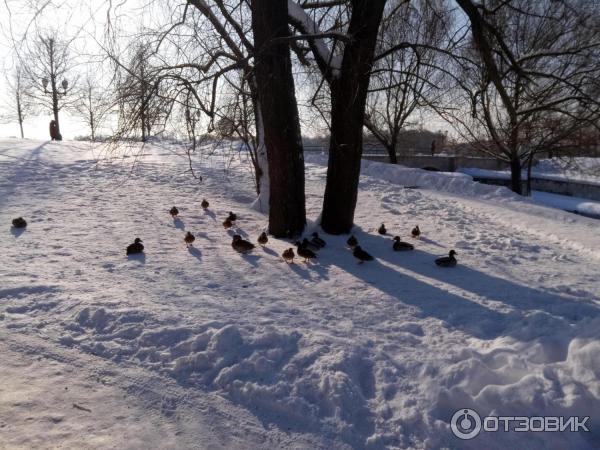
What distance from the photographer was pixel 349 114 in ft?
24.3

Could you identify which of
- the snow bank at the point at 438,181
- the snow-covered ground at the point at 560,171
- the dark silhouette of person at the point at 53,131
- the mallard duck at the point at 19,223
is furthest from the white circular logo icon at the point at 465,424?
the dark silhouette of person at the point at 53,131

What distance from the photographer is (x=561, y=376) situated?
338cm

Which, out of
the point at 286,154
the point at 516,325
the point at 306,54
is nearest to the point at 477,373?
the point at 516,325

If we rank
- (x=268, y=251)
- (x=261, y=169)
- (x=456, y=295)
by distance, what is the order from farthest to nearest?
(x=261, y=169) → (x=268, y=251) → (x=456, y=295)

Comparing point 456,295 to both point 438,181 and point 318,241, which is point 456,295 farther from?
point 438,181

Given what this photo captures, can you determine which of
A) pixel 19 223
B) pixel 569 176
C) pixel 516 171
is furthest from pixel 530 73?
pixel 569 176

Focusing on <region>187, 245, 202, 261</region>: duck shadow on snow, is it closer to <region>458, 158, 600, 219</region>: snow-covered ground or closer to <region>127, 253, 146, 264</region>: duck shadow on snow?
<region>127, 253, 146, 264</region>: duck shadow on snow

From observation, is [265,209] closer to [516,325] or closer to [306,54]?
[306,54]

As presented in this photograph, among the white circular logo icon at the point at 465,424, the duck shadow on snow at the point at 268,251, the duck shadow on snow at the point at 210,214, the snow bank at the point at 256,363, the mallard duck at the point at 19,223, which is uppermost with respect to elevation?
the mallard duck at the point at 19,223

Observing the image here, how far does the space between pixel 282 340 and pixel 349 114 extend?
472cm

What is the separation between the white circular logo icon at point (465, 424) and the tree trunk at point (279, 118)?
4824 mm

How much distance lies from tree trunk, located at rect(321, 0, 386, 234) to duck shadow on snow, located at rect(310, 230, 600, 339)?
1.08 metres

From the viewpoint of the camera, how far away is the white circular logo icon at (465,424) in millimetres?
2963

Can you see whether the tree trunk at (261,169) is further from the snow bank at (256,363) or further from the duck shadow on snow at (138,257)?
the snow bank at (256,363)
